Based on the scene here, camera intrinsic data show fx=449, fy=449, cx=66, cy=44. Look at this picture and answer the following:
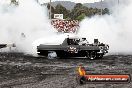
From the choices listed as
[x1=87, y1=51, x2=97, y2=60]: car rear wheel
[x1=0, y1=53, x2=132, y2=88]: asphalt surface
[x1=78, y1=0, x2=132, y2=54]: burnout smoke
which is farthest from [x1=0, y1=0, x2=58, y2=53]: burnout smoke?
[x1=0, y1=53, x2=132, y2=88]: asphalt surface

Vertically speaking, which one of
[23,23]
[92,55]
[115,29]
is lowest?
[92,55]

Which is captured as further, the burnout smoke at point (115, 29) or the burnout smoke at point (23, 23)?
the burnout smoke at point (23, 23)

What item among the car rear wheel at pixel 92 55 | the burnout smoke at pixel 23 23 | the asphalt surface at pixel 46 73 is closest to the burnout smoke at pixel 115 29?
the burnout smoke at pixel 23 23

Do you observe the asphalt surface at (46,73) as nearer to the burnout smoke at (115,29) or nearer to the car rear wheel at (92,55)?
the car rear wheel at (92,55)

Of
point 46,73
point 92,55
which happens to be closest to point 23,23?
point 92,55

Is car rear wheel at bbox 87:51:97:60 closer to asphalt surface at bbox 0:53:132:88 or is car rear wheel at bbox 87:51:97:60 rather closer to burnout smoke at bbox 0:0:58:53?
asphalt surface at bbox 0:53:132:88

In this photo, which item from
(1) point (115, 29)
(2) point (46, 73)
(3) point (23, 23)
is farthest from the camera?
(3) point (23, 23)

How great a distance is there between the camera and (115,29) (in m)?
39.7

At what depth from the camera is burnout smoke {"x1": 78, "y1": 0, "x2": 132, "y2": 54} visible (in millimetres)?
38094

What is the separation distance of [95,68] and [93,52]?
5.37 metres

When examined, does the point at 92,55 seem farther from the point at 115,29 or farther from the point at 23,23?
the point at 23,23

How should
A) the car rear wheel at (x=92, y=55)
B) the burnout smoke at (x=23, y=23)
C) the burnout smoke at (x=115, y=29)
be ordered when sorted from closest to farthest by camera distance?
the car rear wheel at (x=92, y=55) → the burnout smoke at (x=115, y=29) → the burnout smoke at (x=23, y=23)

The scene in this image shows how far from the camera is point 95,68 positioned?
21.3m

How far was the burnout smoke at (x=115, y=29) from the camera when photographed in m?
38.1
